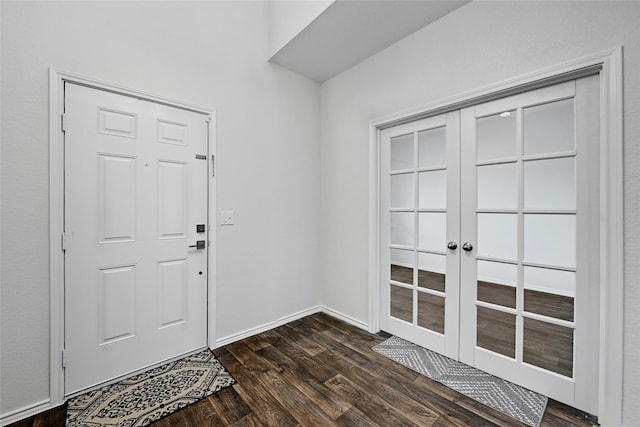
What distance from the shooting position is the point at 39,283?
5.36 feet

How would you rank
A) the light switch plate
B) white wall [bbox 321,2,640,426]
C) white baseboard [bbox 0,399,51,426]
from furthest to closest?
1. the light switch plate
2. white baseboard [bbox 0,399,51,426]
3. white wall [bbox 321,2,640,426]

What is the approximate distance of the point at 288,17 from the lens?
7.92 feet

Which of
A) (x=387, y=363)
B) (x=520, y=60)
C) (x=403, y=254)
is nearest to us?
(x=520, y=60)

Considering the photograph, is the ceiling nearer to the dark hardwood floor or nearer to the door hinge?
the door hinge

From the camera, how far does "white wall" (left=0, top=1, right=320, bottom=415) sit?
1571mm

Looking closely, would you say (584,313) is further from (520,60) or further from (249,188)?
(249,188)

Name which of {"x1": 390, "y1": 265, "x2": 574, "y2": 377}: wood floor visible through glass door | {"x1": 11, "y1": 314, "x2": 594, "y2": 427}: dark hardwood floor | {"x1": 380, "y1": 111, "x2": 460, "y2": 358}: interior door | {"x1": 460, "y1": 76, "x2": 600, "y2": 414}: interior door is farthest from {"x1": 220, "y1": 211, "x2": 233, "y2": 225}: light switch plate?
{"x1": 460, "y1": 76, "x2": 600, "y2": 414}: interior door

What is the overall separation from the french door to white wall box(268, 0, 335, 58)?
46.5 inches

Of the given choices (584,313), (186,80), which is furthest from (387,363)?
(186,80)

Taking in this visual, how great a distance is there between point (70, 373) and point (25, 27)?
2.15 meters

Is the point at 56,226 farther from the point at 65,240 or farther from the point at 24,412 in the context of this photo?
the point at 24,412

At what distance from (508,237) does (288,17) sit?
8.41 ft

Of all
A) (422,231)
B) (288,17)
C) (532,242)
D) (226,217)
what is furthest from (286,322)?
(288,17)

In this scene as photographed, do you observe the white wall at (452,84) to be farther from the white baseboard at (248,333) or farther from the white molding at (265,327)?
the white molding at (265,327)
